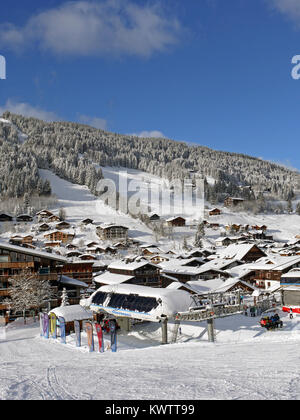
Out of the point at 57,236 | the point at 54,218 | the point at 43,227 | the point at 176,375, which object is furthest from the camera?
the point at 54,218

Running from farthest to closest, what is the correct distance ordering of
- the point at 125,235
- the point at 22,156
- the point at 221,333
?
the point at 22,156 < the point at 125,235 < the point at 221,333

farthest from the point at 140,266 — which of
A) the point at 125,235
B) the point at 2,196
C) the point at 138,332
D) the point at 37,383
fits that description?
the point at 2,196

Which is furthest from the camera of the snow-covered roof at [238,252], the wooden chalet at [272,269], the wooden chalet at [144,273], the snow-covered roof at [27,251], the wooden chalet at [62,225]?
the wooden chalet at [62,225]

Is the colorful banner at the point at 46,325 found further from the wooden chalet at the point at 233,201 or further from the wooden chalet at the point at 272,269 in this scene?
the wooden chalet at the point at 233,201

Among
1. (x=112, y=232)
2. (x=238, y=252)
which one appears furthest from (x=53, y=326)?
(x=112, y=232)

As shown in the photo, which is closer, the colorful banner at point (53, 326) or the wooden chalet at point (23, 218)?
the colorful banner at point (53, 326)

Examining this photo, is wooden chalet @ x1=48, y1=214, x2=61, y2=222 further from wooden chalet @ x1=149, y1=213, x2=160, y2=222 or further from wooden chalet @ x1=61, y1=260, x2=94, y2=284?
wooden chalet @ x1=61, y1=260, x2=94, y2=284

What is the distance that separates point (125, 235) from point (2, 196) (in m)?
55.0

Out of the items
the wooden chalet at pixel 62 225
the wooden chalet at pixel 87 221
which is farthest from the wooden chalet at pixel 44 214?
the wooden chalet at pixel 87 221

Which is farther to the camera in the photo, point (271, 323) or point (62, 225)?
point (62, 225)

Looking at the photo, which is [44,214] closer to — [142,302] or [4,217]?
[4,217]

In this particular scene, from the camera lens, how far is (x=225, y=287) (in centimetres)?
4431

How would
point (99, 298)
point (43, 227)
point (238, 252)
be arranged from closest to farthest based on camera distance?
point (99, 298) → point (238, 252) → point (43, 227)
